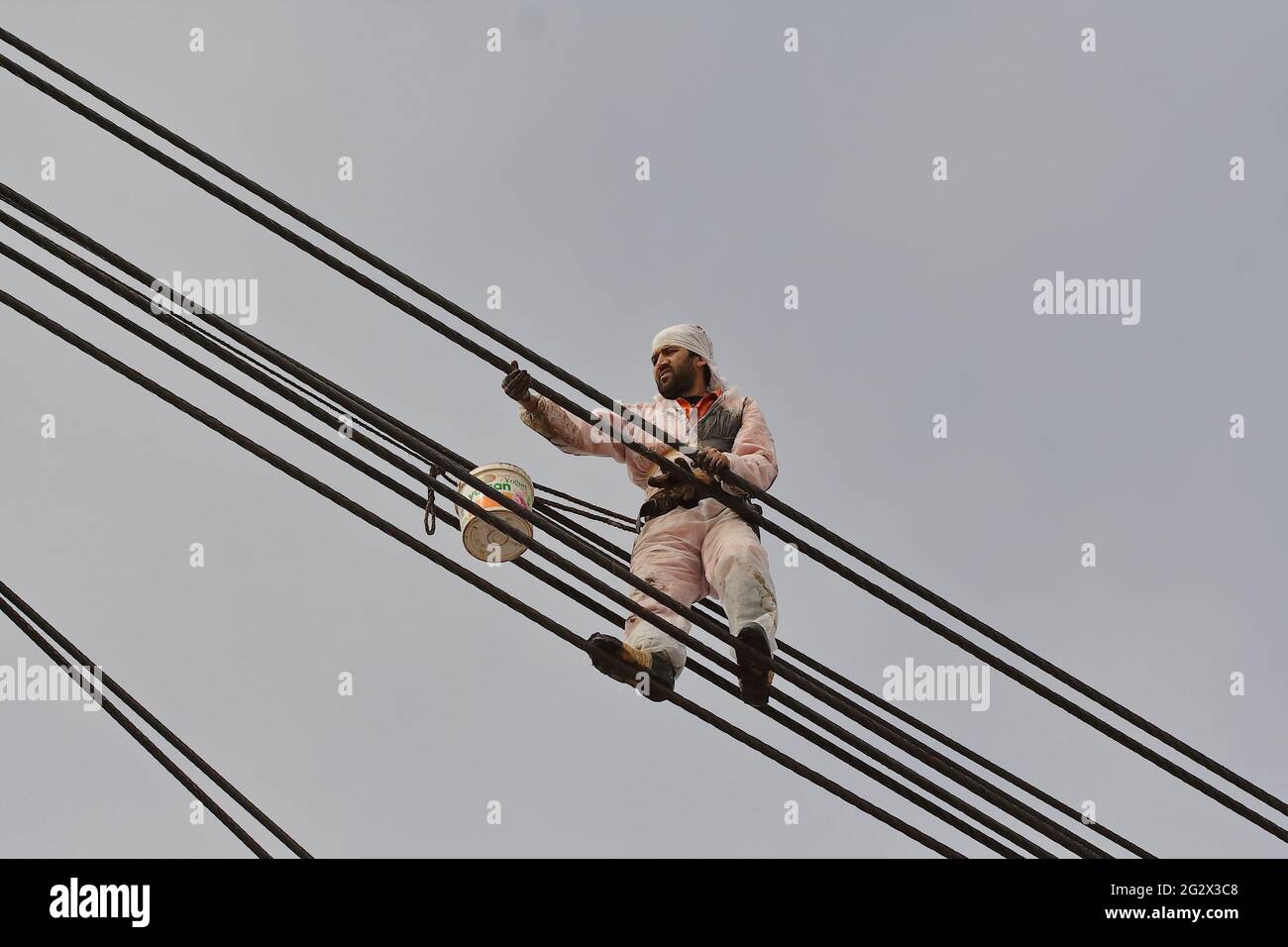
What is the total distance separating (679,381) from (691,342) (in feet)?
0.75

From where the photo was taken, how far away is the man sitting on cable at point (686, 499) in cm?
Result: 771

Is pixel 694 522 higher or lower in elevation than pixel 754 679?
higher

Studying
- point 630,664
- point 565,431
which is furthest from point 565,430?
point 630,664

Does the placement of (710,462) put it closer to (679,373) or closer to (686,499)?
(686,499)

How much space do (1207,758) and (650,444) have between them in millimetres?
3043

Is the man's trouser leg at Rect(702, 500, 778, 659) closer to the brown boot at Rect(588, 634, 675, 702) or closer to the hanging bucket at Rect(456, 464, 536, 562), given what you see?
the brown boot at Rect(588, 634, 675, 702)

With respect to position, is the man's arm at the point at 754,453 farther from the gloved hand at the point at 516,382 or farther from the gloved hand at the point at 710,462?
the gloved hand at the point at 516,382

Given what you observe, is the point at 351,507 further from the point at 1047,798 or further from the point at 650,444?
the point at 1047,798

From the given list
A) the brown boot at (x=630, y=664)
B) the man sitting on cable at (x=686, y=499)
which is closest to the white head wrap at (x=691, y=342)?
the man sitting on cable at (x=686, y=499)

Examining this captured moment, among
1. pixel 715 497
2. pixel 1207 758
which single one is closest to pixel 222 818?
pixel 715 497

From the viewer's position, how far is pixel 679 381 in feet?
29.7

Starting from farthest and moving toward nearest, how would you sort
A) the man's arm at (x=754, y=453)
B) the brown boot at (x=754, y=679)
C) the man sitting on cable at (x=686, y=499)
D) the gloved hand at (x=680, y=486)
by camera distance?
1. the gloved hand at (x=680, y=486)
2. the man's arm at (x=754, y=453)
3. the man sitting on cable at (x=686, y=499)
4. the brown boot at (x=754, y=679)

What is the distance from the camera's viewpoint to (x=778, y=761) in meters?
7.29

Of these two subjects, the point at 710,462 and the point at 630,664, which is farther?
the point at 710,462
